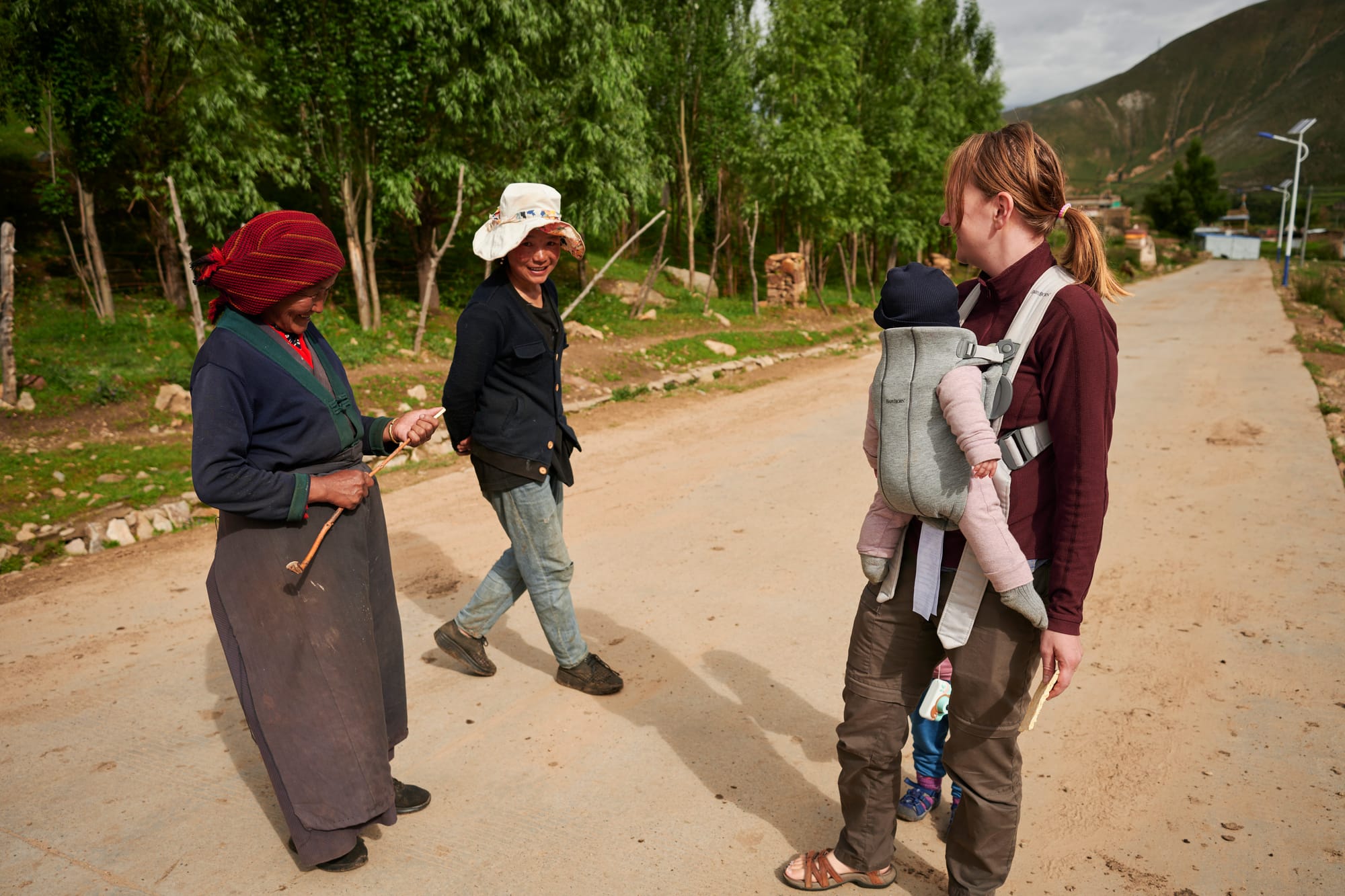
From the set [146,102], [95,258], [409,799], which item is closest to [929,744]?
[409,799]

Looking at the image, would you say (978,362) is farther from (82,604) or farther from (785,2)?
(785,2)

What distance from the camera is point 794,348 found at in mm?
16141

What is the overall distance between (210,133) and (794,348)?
1009 cm

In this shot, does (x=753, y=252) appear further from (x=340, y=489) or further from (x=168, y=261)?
(x=340, y=489)

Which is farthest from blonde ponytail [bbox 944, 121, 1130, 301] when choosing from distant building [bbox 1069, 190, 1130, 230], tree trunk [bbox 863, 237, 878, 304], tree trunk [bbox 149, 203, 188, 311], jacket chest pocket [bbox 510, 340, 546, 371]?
distant building [bbox 1069, 190, 1130, 230]

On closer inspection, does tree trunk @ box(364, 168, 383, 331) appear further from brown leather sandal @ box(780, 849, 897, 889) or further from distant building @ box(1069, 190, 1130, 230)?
distant building @ box(1069, 190, 1130, 230)

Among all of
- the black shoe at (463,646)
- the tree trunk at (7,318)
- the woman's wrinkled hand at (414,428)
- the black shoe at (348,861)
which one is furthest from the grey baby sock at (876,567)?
the tree trunk at (7,318)

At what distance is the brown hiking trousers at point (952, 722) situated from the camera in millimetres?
2125

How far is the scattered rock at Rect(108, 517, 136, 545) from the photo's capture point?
5.74m

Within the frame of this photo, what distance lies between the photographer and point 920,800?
2928 mm

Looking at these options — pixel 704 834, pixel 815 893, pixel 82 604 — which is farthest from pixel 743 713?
pixel 82 604

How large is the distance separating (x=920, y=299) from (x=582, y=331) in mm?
12851

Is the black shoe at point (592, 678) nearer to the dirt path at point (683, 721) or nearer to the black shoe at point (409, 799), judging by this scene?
the dirt path at point (683, 721)

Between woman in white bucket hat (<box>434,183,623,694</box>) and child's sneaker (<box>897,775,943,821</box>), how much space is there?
4.44 feet
